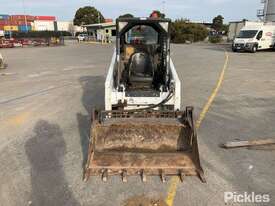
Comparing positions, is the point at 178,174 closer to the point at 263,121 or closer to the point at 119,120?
the point at 119,120

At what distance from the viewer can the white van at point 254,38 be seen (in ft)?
94.0

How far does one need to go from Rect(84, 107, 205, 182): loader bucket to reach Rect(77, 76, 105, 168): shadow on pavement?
19.3 inches

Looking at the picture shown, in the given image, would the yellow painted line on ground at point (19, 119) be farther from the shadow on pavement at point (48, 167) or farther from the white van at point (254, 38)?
the white van at point (254, 38)

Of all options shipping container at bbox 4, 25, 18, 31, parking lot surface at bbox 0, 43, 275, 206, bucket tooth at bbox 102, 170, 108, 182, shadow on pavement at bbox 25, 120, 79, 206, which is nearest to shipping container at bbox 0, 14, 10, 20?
shipping container at bbox 4, 25, 18, 31

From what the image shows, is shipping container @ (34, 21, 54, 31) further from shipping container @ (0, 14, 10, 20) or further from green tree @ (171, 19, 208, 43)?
green tree @ (171, 19, 208, 43)

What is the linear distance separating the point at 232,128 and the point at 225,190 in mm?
2852

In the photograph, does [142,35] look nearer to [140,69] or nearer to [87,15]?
[140,69]

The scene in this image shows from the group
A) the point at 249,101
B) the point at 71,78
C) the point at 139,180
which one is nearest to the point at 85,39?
the point at 71,78

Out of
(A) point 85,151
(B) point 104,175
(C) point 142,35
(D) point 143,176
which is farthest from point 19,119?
(D) point 143,176

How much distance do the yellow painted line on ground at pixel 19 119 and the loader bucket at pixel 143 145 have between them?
314 centimetres

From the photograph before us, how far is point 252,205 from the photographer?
402 cm

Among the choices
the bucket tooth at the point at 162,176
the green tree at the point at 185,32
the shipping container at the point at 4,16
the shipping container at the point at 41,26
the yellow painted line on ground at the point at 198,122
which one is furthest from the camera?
the shipping container at the point at 41,26

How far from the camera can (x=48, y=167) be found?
5.02 m

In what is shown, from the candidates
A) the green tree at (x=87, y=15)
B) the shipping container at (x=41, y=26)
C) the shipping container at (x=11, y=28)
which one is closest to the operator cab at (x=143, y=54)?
the shipping container at (x=11, y=28)
